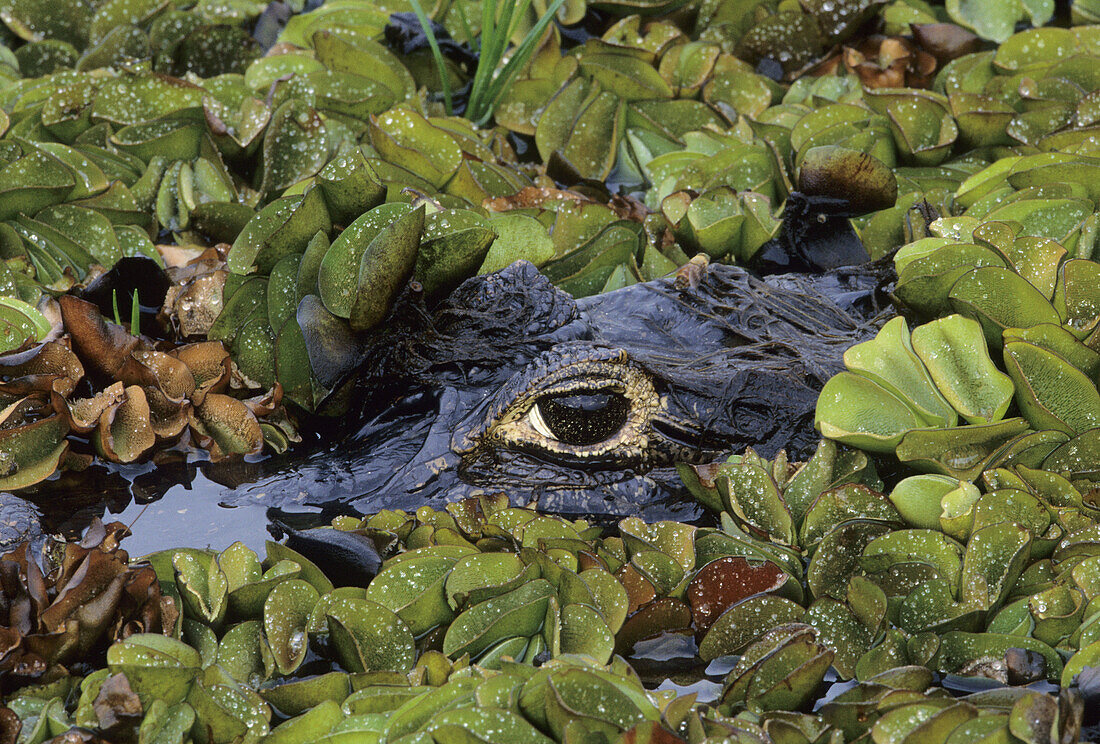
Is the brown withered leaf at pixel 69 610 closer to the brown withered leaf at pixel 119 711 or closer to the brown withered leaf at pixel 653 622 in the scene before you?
the brown withered leaf at pixel 119 711

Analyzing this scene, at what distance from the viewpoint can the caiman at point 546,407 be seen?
2902 millimetres

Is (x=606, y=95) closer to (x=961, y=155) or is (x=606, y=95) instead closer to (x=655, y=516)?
(x=961, y=155)

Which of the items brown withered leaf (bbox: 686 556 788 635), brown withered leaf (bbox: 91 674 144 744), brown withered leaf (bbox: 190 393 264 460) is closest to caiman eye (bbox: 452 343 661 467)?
brown withered leaf (bbox: 686 556 788 635)

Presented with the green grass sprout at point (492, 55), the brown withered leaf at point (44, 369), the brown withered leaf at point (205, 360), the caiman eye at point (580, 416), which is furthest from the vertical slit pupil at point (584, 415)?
the green grass sprout at point (492, 55)

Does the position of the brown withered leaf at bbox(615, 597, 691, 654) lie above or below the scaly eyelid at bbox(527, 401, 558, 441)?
below

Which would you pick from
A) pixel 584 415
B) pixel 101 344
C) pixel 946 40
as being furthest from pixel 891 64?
pixel 101 344

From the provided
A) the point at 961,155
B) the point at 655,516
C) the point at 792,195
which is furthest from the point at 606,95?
the point at 655,516

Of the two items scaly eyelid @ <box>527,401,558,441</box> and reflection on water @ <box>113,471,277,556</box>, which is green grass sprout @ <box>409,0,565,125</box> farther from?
reflection on water @ <box>113,471,277,556</box>

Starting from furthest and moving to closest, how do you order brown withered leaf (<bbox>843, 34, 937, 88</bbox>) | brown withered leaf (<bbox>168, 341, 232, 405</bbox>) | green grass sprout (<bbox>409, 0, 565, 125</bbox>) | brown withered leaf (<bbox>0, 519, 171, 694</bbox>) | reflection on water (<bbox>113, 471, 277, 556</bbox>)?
1. brown withered leaf (<bbox>843, 34, 937, 88</bbox>)
2. green grass sprout (<bbox>409, 0, 565, 125</bbox>)
3. brown withered leaf (<bbox>168, 341, 232, 405</bbox>)
4. reflection on water (<bbox>113, 471, 277, 556</bbox>)
5. brown withered leaf (<bbox>0, 519, 171, 694</bbox>)

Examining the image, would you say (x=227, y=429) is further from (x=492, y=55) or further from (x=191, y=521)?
(x=492, y=55)

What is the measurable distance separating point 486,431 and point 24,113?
3105 mm

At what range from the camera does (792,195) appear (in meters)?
3.89

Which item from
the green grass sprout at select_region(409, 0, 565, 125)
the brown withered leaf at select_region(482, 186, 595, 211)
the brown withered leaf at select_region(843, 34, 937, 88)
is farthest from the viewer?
the brown withered leaf at select_region(843, 34, 937, 88)

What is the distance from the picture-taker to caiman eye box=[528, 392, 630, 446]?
9.51 feet
